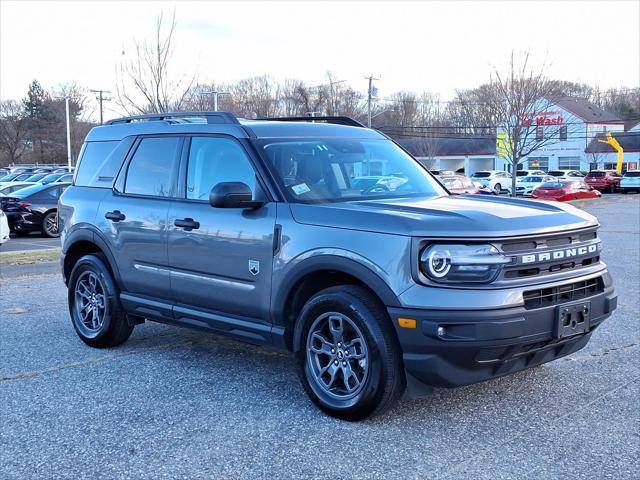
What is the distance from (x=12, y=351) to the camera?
629 centimetres

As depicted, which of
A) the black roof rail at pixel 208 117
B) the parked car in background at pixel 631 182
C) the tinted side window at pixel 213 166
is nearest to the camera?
the tinted side window at pixel 213 166

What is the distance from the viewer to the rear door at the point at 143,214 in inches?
222

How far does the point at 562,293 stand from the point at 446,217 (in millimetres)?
874

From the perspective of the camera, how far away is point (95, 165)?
661cm

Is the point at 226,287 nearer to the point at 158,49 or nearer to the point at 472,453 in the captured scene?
the point at 472,453

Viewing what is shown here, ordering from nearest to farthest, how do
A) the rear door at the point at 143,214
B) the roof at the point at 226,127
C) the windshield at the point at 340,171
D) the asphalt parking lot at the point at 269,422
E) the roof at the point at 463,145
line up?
the asphalt parking lot at the point at 269,422
the windshield at the point at 340,171
the roof at the point at 226,127
the rear door at the point at 143,214
the roof at the point at 463,145

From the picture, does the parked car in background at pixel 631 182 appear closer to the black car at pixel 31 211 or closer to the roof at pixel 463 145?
the roof at pixel 463 145

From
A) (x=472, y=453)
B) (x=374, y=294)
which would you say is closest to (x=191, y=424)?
Answer: (x=374, y=294)

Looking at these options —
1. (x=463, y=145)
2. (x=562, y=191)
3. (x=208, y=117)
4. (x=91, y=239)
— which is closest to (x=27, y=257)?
(x=91, y=239)

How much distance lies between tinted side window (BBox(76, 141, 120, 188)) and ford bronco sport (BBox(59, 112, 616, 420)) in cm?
4

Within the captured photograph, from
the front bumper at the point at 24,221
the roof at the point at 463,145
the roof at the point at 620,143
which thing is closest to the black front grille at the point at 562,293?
the front bumper at the point at 24,221

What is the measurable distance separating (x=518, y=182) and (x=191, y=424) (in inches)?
1696

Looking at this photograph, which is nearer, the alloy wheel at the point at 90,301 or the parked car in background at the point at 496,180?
the alloy wheel at the point at 90,301

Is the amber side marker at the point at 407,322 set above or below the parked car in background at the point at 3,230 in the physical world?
above
